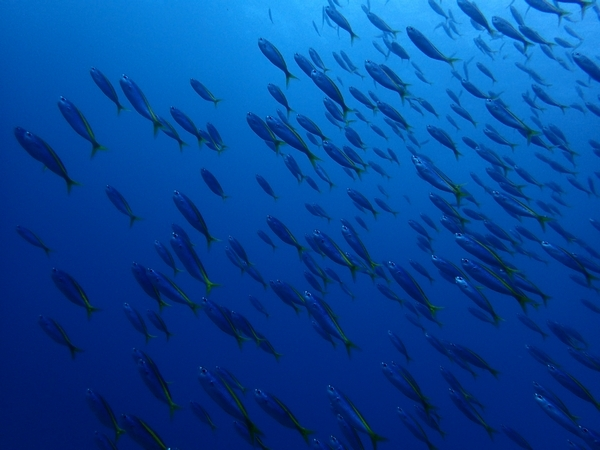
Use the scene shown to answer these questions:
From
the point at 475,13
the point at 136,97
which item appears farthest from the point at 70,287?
the point at 475,13

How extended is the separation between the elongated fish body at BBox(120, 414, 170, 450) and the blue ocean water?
2.36 metres

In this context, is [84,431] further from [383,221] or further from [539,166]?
[539,166]

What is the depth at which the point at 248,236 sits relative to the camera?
31.9m

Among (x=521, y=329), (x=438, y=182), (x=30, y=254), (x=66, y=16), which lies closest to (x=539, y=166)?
(x=521, y=329)

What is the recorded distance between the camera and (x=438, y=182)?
4723 mm

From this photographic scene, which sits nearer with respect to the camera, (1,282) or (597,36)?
(1,282)

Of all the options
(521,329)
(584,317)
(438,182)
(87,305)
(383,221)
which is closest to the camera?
(87,305)

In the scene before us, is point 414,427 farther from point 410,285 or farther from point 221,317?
point 221,317

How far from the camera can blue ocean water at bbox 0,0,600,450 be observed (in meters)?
14.1

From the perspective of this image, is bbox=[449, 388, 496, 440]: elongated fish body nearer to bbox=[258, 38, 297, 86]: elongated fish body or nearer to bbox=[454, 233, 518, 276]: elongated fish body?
bbox=[454, 233, 518, 276]: elongated fish body

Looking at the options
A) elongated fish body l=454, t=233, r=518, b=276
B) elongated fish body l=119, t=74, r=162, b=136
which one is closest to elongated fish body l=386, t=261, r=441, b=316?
elongated fish body l=454, t=233, r=518, b=276

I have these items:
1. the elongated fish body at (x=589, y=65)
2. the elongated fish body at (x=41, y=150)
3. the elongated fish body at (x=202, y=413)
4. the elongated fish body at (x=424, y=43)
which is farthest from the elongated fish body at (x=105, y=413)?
the elongated fish body at (x=589, y=65)

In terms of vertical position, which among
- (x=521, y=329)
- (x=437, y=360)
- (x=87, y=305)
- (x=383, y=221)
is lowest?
(x=87, y=305)

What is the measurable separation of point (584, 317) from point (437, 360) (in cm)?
1688
